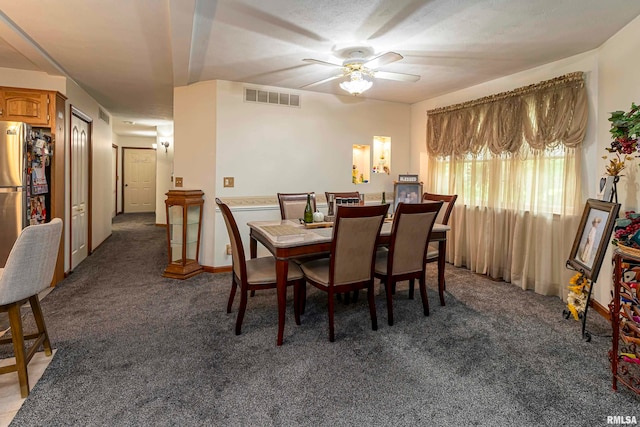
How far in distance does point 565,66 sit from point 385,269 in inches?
110

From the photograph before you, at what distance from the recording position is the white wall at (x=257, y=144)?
4.20 metres

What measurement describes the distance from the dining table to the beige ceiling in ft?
5.44

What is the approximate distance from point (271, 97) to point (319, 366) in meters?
3.49

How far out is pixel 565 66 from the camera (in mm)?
3314

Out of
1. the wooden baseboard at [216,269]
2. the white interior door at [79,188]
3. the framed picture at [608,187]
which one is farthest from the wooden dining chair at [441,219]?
the white interior door at [79,188]

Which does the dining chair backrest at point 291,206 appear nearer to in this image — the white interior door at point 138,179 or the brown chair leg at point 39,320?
the brown chair leg at point 39,320

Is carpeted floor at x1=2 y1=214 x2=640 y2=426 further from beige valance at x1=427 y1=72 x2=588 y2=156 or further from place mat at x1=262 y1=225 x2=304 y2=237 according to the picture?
beige valance at x1=427 y1=72 x2=588 y2=156

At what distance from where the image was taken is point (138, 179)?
10133 mm

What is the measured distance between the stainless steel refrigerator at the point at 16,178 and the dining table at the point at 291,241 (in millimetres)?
2195

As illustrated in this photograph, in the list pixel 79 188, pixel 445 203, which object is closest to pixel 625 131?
pixel 445 203

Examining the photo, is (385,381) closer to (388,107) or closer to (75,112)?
(388,107)

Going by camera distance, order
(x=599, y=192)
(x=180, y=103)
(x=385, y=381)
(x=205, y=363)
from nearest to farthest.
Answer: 1. (x=385, y=381)
2. (x=205, y=363)
3. (x=599, y=192)
4. (x=180, y=103)

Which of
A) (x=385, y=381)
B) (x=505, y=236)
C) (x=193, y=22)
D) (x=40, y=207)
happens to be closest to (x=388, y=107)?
(x=505, y=236)

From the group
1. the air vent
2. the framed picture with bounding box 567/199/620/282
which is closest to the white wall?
the air vent
